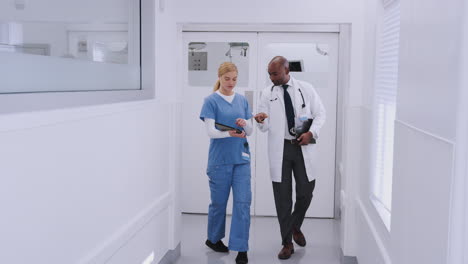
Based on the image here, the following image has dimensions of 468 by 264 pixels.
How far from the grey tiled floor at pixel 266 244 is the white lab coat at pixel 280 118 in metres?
0.67

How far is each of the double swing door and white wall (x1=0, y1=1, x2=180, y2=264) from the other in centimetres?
158

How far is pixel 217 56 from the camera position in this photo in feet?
18.0

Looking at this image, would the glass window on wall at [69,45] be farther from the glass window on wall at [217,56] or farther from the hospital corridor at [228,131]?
the glass window on wall at [217,56]

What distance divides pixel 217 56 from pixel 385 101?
2.50 meters

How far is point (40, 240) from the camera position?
2.02 m

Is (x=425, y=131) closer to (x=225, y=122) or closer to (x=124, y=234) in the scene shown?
(x=124, y=234)

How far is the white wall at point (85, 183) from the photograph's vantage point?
6.03ft

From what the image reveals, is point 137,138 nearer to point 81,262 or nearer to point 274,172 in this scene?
point 81,262

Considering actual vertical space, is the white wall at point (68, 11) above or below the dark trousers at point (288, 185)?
above

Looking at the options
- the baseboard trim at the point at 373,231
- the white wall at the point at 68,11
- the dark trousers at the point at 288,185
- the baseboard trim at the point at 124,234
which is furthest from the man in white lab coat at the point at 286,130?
the white wall at the point at 68,11

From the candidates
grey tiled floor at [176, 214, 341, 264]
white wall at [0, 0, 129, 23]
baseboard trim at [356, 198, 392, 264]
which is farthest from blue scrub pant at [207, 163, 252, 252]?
white wall at [0, 0, 129, 23]

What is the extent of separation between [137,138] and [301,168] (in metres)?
1.61

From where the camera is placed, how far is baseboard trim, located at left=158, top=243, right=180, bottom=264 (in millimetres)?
4077

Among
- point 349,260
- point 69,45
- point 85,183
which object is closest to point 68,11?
point 69,45
